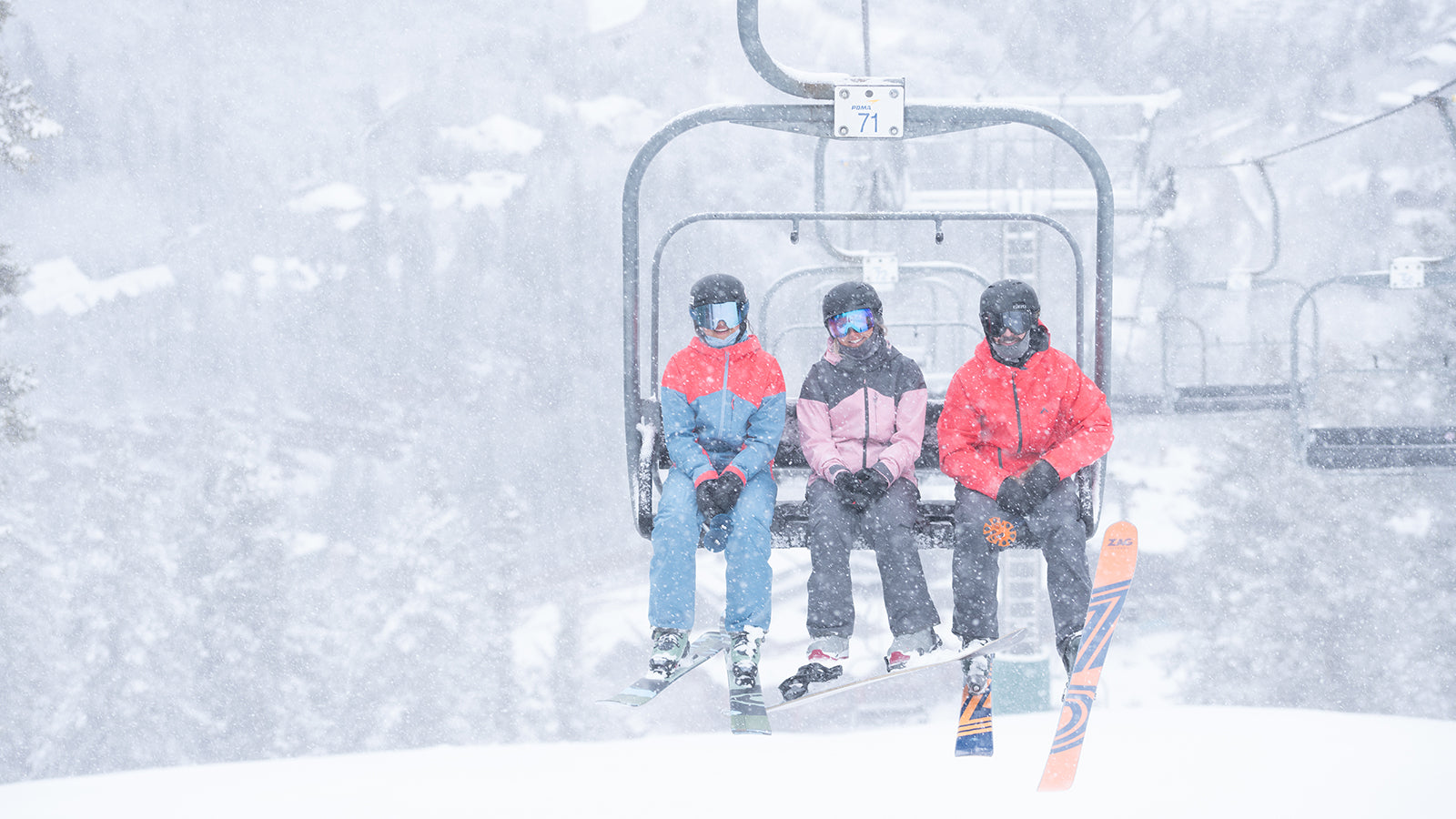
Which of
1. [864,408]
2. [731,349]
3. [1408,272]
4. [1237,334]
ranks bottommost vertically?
[1237,334]

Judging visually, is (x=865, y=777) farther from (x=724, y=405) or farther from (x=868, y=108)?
(x=868, y=108)

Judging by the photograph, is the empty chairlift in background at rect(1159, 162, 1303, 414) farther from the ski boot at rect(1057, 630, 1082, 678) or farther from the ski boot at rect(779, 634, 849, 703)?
the ski boot at rect(779, 634, 849, 703)

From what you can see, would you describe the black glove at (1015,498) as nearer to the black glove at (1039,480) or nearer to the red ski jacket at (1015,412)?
the black glove at (1039,480)

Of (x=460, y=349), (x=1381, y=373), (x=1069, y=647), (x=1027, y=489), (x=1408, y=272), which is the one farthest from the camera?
(x=460, y=349)

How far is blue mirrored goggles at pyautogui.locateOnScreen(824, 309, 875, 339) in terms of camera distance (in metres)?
3.24

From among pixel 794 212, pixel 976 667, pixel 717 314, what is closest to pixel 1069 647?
pixel 976 667

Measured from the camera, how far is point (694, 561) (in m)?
3.09

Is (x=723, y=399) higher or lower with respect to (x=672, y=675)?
higher

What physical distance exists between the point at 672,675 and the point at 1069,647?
3.53 ft

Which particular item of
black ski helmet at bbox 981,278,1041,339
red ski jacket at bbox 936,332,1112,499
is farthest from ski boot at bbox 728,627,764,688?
black ski helmet at bbox 981,278,1041,339

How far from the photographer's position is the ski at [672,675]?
280 centimetres

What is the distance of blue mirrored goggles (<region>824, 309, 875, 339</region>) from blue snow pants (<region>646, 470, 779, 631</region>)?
53cm

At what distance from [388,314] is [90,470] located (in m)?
11.6

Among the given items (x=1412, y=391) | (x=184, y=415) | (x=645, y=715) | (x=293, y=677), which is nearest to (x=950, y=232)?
(x=1412, y=391)
